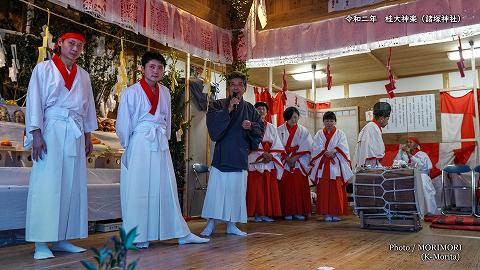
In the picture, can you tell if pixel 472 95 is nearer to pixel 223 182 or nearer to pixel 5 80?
pixel 223 182

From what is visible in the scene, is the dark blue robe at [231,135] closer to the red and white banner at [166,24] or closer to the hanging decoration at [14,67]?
the red and white banner at [166,24]

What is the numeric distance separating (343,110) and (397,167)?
4.70 m

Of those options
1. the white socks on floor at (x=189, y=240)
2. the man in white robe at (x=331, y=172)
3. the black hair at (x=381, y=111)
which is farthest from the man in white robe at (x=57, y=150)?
the black hair at (x=381, y=111)

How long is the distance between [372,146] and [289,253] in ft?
8.40

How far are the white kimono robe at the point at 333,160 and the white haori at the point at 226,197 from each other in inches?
76.6

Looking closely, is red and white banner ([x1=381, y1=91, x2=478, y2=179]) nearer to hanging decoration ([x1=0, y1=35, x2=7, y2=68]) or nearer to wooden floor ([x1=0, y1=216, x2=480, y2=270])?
wooden floor ([x1=0, y1=216, x2=480, y2=270])

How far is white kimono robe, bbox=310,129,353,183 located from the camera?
17.4 ft

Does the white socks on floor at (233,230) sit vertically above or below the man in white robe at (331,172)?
below

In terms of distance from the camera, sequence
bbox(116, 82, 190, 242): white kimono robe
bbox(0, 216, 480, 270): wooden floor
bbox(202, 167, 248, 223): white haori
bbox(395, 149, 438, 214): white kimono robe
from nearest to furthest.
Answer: bbox(0, 216, 480, 270): wooden floor < bbox(116, 82, 190, 242): white kimono robe < bbox(202, 167, 248, 223): white haori < bbox(395, 149, 438, 214): white kimono robe

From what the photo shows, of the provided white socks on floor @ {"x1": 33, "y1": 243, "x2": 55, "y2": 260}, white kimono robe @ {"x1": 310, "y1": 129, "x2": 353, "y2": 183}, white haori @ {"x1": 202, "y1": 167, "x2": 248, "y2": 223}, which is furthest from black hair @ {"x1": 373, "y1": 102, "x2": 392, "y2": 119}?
white socks on floor @ {"x1": 33, "y1": 243, "x2": 55, "y2": 260}

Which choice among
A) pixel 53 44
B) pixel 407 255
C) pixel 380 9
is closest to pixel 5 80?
pixel 53 44

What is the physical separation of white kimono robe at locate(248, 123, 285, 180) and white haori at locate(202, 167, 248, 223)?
1.54 meters

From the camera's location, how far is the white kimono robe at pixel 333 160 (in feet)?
17.4

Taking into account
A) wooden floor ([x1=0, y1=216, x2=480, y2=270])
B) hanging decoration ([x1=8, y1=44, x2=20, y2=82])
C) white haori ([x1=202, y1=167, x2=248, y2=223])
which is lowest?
wooden floor ([x1=0, y1=216, x2=480, y2=270])
